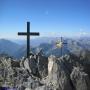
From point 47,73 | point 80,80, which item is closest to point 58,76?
point 80,80

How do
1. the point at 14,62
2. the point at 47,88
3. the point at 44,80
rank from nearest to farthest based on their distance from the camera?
the point at 47,88, the point at 44,80, the point at 14,62

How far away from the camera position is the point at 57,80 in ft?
83.4

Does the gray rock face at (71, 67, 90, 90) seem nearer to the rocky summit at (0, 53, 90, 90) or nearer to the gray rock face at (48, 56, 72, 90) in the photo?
the rocky summit at (0, 53, 90, 90)

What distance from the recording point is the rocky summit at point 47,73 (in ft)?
82.5

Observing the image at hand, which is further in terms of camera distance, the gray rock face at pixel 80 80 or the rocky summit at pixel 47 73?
the rocky summit at pixel 47 73

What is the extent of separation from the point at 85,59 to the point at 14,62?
328 inches

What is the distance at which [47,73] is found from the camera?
28469mm

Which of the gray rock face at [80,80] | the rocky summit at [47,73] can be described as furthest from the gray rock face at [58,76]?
the gray rock face at [80,80]

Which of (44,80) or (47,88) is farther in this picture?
(44,80)

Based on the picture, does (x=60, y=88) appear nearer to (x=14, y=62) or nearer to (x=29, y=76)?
(x=29, y=76)

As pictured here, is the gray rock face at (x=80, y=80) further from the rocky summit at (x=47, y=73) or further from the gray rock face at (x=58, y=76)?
the gray rock face at (x=58, y=76)

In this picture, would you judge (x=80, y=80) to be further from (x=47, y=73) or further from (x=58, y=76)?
(x=47, y=73)

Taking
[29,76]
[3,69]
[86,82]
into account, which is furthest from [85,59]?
[3,69]

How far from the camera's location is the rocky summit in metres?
25.2
